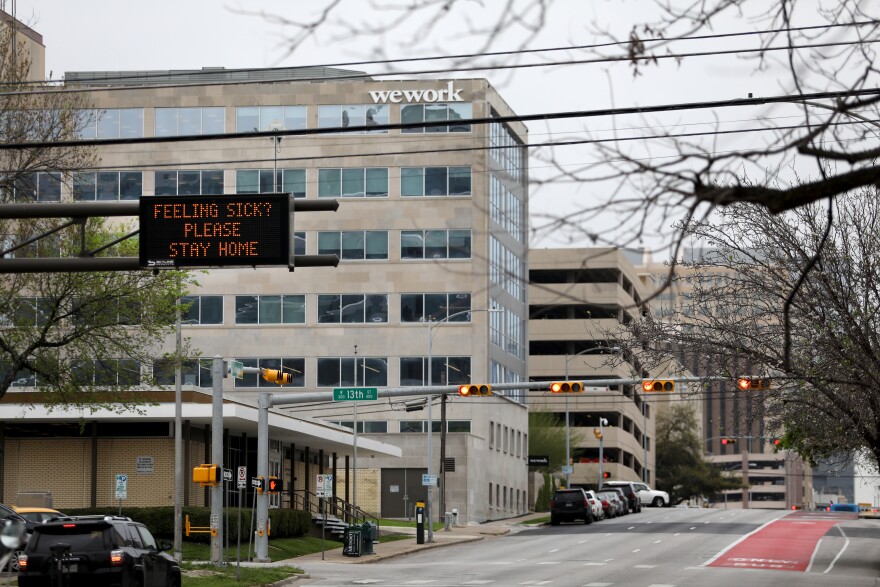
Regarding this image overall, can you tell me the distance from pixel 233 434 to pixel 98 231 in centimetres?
1262

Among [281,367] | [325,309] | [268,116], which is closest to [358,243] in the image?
[325,309]

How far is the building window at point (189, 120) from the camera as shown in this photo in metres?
74.6

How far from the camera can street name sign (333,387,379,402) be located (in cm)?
3712

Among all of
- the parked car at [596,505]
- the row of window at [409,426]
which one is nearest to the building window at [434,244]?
the row of window at [409,426]

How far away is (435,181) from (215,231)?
56464 millimetres

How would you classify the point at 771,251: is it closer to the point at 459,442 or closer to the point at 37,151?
the point at 37,151

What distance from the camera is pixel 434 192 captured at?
244 ft

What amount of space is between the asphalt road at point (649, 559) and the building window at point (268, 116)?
26.6m

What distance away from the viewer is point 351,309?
2943 inches

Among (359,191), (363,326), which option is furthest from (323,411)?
Answer: (359,191)

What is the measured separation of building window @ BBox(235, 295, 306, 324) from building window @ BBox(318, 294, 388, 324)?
1179 millimetres

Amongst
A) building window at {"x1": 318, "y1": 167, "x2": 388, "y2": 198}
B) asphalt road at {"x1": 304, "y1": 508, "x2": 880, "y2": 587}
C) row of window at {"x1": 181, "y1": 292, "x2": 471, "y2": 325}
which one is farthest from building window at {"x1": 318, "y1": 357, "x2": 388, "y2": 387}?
asphalt road at {"x1": 304, "y1": 508, "x2": 880, "y2": 587}

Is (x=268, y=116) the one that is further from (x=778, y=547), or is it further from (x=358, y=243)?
(x=778, y=547)

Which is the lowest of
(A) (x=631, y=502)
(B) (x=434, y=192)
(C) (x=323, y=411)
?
(A) (x=631, y=502)
